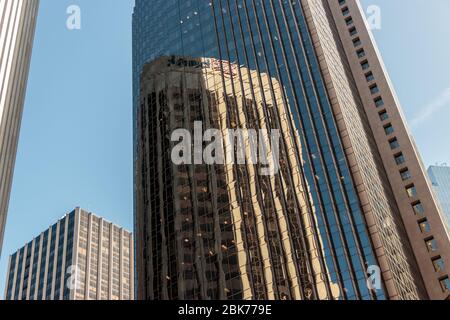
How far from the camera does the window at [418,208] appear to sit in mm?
93250

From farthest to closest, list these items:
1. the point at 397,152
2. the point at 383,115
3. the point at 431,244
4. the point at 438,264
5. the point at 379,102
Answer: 1. the point at 379,102
2. the point at 383,115
3. the point at 397,152
4. the point at 431,244
5. the point at 438,264

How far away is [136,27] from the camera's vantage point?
13725 centimetres

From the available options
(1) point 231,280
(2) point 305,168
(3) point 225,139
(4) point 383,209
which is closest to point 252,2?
(3) point 225,139

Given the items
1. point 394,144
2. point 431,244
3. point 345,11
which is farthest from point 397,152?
point 345,11

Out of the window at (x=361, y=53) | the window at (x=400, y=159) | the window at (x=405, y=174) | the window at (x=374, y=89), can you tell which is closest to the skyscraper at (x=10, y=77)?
the window at (x=405, y=174)

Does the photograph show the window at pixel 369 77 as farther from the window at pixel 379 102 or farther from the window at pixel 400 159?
the window at pixel 400 159

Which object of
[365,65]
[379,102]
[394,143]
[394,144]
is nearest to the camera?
[394,144]

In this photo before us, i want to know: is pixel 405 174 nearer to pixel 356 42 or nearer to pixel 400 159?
pixel 400 159

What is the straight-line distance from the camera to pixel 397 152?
101m

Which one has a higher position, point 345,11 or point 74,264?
point 345,11

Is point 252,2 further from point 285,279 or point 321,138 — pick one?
point 285,279

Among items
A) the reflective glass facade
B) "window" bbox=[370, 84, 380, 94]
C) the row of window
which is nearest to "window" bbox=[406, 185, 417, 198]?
the row of window

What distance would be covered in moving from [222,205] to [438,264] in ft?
104
